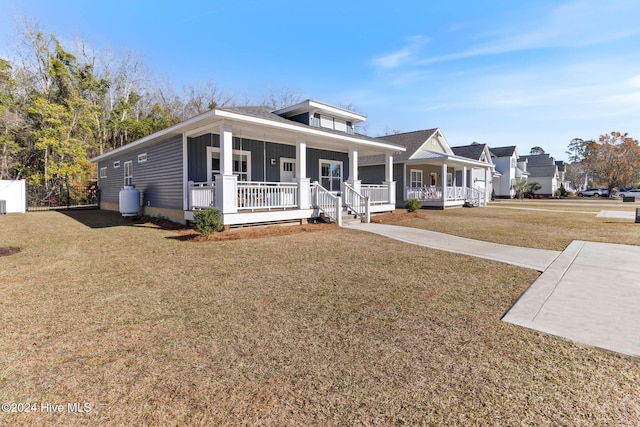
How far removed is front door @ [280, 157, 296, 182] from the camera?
A: 14016 millimetres

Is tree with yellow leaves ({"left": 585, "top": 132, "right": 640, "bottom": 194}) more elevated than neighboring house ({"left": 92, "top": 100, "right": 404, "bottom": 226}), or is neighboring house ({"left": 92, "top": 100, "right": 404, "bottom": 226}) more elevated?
tree with yellow leaves ({"left": 585, "top": 132, "right": 640, "bottom": 194})

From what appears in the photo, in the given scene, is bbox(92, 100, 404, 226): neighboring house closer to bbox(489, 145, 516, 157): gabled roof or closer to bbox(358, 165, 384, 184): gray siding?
bbox(358, 165, 384, 184): gray siding

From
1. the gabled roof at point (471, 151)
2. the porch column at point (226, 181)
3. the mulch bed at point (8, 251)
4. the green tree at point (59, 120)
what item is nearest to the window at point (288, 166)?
the porch column at point (226, 181)

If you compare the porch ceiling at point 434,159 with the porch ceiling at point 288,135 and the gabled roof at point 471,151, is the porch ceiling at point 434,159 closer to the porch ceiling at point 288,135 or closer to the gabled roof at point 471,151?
the porch ceiling at point 288,135

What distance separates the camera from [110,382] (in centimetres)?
228

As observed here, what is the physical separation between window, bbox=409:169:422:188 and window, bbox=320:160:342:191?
789 cm

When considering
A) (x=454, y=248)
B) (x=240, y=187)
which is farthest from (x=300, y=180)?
(x=454, y=248)

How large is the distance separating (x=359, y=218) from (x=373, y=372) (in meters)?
9.92

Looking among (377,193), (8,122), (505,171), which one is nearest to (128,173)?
(8,122)

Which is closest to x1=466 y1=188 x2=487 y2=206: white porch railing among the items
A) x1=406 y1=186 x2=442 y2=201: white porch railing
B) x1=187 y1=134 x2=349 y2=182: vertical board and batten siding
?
x1=406 y1=186 x2=442 y2=201: white porch railing

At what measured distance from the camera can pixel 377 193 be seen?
14.7 meters

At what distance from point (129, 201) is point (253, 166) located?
5.72m

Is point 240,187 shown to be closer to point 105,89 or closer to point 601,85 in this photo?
point 601,85

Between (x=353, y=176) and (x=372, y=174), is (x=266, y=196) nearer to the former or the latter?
(x=353, y=176)
